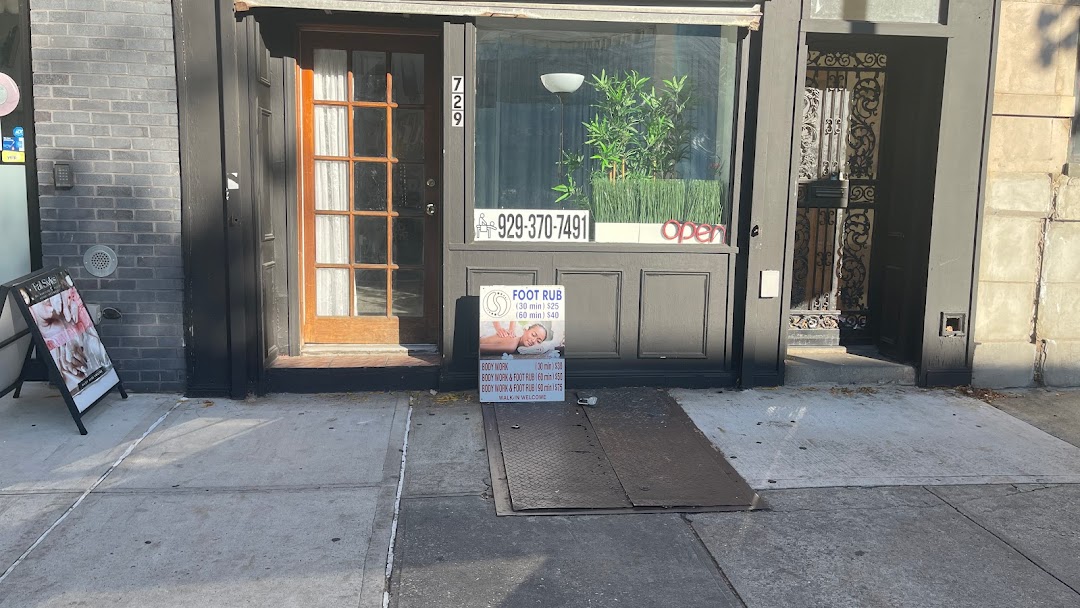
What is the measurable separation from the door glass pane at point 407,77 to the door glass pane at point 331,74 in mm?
367

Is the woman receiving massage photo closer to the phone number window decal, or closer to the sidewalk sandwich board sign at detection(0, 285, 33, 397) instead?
the phone number window decal

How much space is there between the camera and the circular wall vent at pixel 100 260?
18.8 ft

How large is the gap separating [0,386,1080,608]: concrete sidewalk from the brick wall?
518mm

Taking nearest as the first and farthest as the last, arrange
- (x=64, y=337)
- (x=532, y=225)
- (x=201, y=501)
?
1. (x=201, y=501)
2. (x=64, y=337)
3. (x=532, y=225)

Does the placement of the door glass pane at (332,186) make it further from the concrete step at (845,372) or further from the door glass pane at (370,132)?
the concrete step at (845,372)

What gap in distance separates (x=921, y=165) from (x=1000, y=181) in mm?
593

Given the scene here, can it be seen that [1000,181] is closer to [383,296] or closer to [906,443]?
[906,443]

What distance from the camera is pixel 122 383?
5824mm

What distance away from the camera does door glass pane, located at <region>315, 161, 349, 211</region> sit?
6.43 m

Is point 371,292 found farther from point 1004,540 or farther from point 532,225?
point 1004,540

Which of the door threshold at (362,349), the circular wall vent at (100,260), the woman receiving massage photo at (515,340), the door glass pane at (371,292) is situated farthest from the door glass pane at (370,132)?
the circular wall vent at (100,260)

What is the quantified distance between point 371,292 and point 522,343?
1404mm

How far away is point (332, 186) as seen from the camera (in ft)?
21.2

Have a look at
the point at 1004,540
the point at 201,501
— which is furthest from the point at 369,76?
the point at 1004,540
